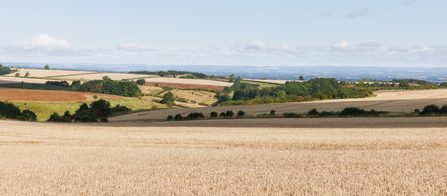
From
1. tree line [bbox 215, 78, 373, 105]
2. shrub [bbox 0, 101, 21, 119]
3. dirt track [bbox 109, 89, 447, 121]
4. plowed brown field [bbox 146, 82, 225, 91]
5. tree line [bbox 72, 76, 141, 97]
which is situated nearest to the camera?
shrub [bbox 0, 101, 21, 119]

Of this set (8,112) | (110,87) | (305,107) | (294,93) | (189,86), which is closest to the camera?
(8,112)

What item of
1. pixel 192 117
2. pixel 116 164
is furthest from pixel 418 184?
pixel 192 117

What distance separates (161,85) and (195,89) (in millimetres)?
19979

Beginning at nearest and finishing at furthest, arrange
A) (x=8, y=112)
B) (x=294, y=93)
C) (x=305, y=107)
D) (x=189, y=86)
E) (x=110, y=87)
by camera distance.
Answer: (x=8, y=112) < (x=305, y=107) < (x=294, y=93) < (x=110, y=87) < (x=189, y=86)

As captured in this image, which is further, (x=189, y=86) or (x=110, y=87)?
(x=189, y=86)

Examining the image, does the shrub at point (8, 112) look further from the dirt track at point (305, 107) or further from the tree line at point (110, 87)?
the tree line at point (110, 87)

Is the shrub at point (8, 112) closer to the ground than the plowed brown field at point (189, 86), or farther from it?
closer to the ground

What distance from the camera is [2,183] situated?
554 cm

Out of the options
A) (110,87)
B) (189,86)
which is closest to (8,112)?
(110,87)

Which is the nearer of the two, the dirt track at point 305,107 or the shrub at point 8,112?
the shrub at point 8,112

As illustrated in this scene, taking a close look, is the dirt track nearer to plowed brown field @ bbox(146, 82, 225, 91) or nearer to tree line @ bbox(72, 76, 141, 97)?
tree line @ bbox(72, 76, 141, 97)

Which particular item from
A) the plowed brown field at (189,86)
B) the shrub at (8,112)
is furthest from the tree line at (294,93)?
the shrub at (8,112)

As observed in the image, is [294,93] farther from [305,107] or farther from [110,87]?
[110,87]

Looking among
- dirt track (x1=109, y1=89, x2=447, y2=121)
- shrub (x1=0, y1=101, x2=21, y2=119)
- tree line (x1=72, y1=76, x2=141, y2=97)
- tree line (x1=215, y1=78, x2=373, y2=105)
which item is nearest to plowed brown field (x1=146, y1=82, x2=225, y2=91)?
tree line (x1=215, y1=78, x2=373, y2=105)
